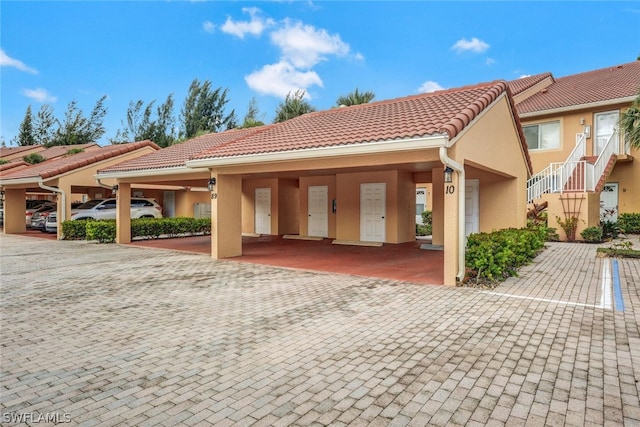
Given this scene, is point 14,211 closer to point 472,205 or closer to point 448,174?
point 472,205

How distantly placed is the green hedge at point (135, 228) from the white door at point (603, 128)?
1914 cm

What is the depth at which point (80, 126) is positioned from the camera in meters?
45.9

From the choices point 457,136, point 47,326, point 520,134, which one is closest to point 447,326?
point 457,136

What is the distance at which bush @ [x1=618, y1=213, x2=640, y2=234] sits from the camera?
17125 millimetres

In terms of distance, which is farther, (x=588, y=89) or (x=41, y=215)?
(x=41, y=215)

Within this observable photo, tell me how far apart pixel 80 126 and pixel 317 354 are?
51.6 meters

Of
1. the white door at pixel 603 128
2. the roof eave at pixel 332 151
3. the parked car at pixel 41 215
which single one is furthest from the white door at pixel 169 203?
the white door at pixel 603 128

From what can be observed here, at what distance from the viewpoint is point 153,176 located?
1391 cm

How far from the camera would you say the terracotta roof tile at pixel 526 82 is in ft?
70.8

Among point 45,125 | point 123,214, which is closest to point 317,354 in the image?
point 123,214

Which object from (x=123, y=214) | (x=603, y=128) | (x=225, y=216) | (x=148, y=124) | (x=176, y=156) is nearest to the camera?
(x=225, y=216)

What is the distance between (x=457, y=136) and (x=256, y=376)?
561 cm

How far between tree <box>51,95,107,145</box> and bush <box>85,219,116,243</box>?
3549 centimetres

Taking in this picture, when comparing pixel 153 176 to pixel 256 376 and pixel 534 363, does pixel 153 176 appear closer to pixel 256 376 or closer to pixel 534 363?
pixel 256 376
